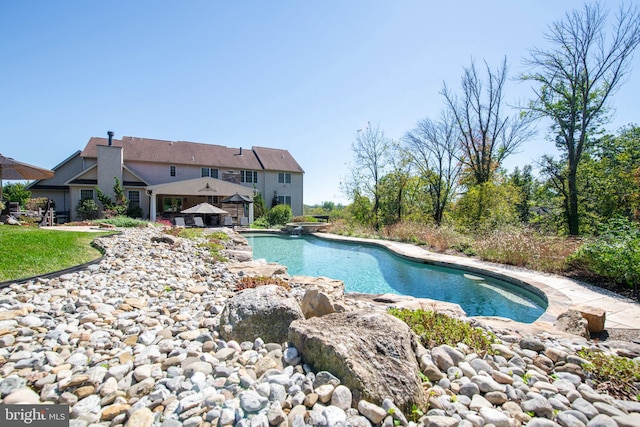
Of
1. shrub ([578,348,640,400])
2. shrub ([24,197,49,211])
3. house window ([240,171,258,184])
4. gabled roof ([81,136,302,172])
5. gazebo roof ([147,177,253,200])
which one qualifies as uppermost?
gabled roof ([81,136,302,172])

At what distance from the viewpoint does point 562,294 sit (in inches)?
200

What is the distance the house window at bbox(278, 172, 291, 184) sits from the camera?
81.6 feet

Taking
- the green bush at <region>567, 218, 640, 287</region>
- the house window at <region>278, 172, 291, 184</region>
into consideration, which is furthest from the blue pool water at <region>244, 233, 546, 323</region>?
the house window at <region>278, 172, 291, 184</region>

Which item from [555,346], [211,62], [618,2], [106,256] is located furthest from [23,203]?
[618,2]

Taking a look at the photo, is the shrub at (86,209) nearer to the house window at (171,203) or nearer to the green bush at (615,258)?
the house window at (171,203)

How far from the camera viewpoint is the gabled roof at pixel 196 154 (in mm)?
20734

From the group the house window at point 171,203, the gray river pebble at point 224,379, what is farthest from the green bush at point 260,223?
the gray river pebble at point 224,379

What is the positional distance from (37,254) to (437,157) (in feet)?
66.0

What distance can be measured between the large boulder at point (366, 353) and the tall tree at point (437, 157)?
59.1 feet

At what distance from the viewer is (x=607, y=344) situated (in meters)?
2.96

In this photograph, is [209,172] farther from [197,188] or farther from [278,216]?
[278,216]

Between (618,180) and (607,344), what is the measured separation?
51.1 feet

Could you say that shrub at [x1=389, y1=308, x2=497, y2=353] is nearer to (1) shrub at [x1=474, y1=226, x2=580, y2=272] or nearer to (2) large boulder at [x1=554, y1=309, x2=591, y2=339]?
(2) large boulder at [x1=554, y1=309, x2=591, y2=339]

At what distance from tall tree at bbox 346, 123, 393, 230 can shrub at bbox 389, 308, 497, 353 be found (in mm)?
16213
